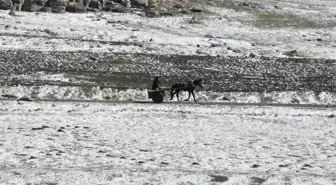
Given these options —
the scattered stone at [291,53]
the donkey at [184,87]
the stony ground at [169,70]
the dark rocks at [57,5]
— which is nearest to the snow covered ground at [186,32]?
the scattered stone at [291,53]

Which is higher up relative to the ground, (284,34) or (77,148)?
(284,34)

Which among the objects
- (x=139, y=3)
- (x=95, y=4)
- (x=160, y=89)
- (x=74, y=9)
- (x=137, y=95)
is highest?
(x=139, y=3)

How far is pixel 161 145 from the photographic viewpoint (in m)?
19.9

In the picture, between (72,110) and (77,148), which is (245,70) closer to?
(72,110)

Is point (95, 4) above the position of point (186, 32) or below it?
above

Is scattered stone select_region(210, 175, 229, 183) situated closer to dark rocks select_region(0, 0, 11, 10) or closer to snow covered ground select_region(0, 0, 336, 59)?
snow covered ground select_region(0, 0, 336, 59)

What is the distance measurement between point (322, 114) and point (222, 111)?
16.0 ft

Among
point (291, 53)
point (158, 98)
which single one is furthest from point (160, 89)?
point (291, 53)

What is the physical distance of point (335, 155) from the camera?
63.2 feet

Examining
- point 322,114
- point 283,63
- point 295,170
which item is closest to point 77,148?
point 295,170

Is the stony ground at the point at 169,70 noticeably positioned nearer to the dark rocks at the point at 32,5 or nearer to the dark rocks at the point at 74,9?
the dark rocks at the point at 32,5

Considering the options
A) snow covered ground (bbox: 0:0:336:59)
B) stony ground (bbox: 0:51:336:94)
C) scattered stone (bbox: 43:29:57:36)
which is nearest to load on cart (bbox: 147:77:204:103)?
stony ground (bbox: 0:51:336:94)

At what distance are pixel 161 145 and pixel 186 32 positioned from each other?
26.5 meters

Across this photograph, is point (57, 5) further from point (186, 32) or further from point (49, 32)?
point (186, 32)
